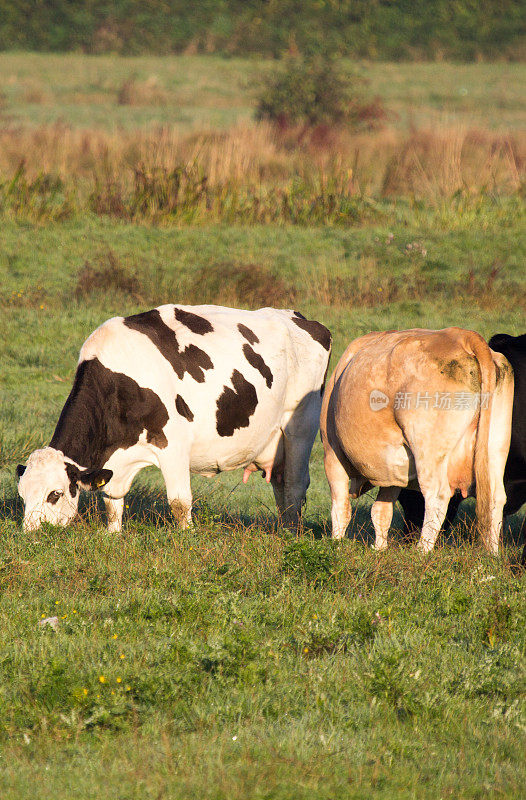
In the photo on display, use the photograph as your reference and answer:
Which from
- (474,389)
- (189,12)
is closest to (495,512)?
(474,389)

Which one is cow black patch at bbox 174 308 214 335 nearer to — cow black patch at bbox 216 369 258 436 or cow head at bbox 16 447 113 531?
cow black patch at bbox 216 369 258 436

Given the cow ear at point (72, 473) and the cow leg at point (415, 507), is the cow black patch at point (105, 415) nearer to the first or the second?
the cow ear at point (72, 473)

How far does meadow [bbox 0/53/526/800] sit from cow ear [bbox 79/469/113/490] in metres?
0.31

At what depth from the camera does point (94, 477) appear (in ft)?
23.5

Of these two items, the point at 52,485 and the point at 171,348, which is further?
the point at 171,348

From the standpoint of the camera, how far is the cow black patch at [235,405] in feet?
26.6

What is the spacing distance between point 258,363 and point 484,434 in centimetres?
249

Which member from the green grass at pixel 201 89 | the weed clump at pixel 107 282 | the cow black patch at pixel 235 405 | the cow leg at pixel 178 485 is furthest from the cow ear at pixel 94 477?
the green grass at pixel 201 89

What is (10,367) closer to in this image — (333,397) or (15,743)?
(333,397)

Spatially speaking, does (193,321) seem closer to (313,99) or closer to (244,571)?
(244,571)

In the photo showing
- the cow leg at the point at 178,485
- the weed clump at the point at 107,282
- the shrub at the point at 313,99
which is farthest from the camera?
the shrub at the point at 313,99

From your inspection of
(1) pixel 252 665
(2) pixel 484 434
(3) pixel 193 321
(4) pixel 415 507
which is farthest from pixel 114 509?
(1) pixel 252 665

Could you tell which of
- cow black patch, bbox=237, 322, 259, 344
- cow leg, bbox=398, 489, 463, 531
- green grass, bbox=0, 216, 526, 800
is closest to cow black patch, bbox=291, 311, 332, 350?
cow black patch, bbox=237, 322, 259, 344

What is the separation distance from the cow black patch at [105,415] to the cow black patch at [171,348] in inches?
15.4
